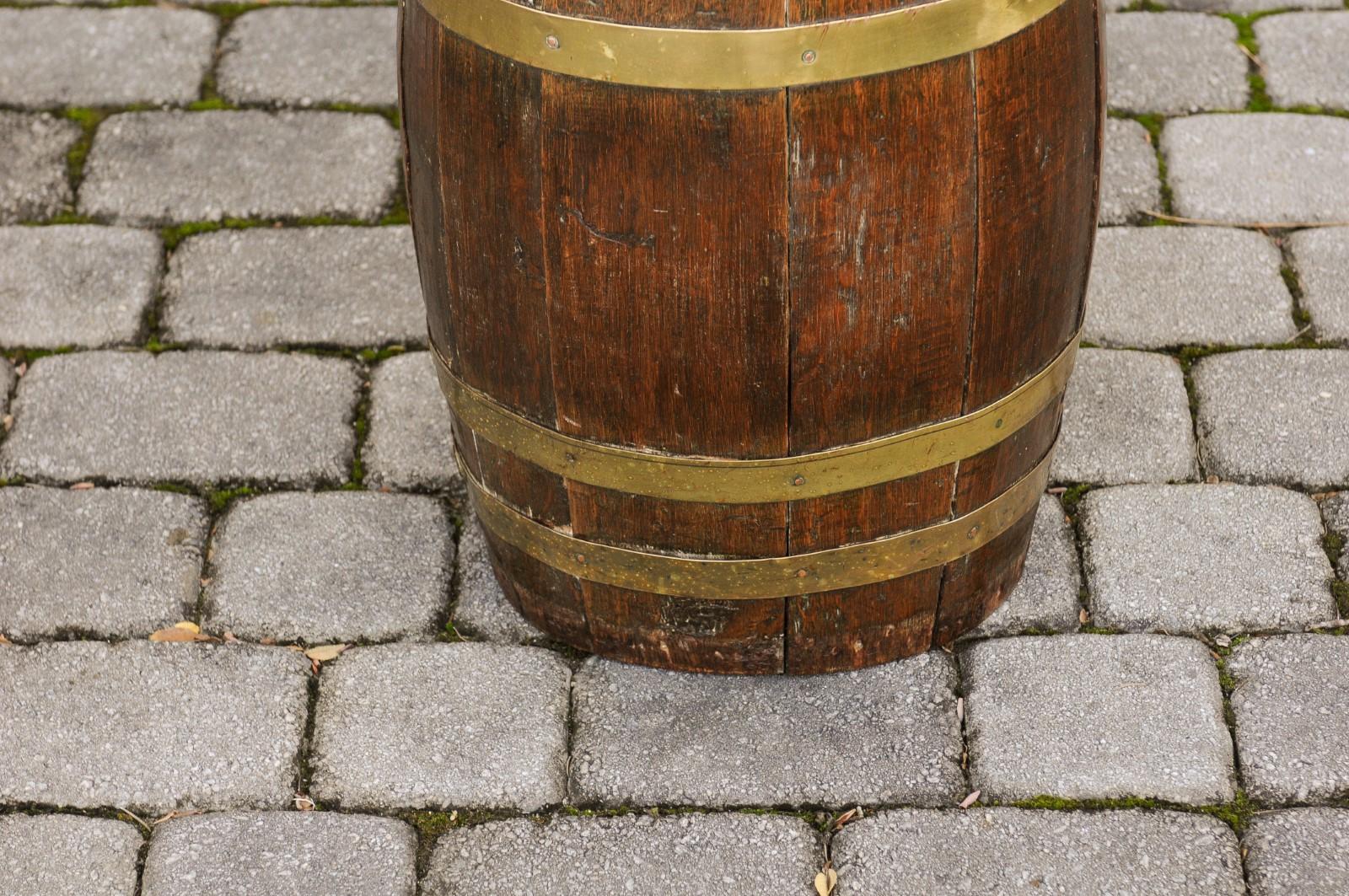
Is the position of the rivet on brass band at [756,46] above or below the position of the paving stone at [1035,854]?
above

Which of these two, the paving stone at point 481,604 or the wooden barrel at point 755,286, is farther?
the paving stone at point 481,604

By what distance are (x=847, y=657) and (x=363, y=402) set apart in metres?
1.05

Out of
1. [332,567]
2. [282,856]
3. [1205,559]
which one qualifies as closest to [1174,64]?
[1205,559]

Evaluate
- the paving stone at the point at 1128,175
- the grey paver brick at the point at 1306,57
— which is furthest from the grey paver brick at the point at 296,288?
the grey paver brick at the point at 1306,57

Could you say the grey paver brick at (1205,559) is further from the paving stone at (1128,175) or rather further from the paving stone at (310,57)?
the paving stone at (310,57)

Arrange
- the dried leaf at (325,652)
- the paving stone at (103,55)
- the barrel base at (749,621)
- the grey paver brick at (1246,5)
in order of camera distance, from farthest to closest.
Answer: the grey paver brick at (1246,5) < the paving stone at (103,55) < the dried leaf at (325,652) < the barrel base at (749,621)

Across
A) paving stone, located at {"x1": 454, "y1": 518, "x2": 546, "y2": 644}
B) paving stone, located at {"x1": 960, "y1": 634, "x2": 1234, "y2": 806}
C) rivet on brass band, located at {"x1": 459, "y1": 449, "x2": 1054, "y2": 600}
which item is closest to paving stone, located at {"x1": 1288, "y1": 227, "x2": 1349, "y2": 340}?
paving stone, located at {"x1": 960, "y1": 634, "x2": 1234, "y2": 806}

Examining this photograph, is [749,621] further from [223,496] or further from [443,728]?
[223,496]

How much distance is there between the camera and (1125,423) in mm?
2729

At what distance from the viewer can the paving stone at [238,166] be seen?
3.21 metres

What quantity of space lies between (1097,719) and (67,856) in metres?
1.48

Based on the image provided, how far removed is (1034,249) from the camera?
6.31 ft

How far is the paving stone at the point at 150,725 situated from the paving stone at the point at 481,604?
0.89 feet

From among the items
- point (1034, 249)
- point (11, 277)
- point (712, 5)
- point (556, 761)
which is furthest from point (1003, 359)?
point (11, 277)
